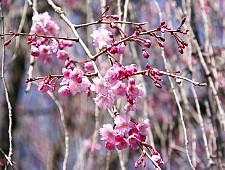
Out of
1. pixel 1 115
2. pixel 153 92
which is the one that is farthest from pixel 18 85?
pixel 153 92

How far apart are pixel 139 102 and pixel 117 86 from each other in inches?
65.5

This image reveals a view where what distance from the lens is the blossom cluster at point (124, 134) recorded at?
3.56ft

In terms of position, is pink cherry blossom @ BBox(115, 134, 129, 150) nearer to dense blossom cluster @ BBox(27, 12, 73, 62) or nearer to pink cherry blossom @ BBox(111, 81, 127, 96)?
pink cherry blossom @ BBox(111, 81, 127, 96)

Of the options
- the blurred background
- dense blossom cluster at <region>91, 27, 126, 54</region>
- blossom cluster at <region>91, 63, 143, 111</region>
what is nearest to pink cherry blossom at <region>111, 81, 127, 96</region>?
blossom cluster at <region>91, 63, 143, 111</region>

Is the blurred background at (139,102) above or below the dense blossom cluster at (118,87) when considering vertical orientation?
above

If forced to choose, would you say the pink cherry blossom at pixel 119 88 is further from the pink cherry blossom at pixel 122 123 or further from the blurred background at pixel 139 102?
the blurred background at pixel 139 102

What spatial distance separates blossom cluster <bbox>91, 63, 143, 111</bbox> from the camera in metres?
1.11

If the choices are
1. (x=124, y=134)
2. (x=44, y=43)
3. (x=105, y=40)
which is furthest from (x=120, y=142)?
(x=44, y=43)

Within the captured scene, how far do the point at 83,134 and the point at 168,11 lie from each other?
50.3 inches

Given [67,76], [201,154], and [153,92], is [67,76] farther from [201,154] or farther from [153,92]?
[153,92]

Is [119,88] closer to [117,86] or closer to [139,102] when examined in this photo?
[117,86]

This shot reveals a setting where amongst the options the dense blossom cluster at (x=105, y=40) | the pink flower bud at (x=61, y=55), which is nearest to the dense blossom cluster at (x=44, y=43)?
the pink flower bud at (x=61, y=55)

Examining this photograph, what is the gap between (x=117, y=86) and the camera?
110cm

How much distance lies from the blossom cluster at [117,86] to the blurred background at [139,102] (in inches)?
17.0
